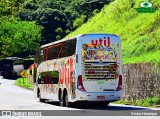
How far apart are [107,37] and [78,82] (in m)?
2.68

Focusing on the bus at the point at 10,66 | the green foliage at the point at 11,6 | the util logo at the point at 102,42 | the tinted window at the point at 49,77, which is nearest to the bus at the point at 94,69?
the util logo at the point at 102,42

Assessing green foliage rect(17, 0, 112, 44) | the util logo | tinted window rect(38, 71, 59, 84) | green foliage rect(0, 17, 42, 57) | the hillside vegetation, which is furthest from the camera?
green foliage rect(17, 0, 112, 44)

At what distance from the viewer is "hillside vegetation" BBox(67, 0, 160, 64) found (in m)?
38.3

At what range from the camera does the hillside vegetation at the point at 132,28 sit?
126ft

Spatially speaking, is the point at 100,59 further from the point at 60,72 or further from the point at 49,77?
the point at 49,77

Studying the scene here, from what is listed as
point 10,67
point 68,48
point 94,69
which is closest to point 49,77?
point 68,48

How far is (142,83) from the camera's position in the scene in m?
28.5

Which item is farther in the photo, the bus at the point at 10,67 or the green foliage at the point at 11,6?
the bus at the point at 10,67

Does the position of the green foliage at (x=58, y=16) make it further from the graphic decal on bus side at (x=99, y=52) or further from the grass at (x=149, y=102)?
the graphic decal on bus side at (x=99, y=52)

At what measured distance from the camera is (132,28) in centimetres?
4709

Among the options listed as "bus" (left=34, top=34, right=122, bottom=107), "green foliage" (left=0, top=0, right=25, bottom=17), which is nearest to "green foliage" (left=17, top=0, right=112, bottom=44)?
"green foliage" (left=0, top=0, right=25, bottom=17)

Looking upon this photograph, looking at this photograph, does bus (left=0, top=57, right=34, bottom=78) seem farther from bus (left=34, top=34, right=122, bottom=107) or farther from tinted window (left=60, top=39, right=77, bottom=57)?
bus (left=34, top=34, right=122, bottom=107)

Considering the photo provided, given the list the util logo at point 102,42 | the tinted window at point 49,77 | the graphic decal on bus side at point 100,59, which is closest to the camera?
the graphic decal on bus side at point 100,59

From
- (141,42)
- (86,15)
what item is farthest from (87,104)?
(86,15)
